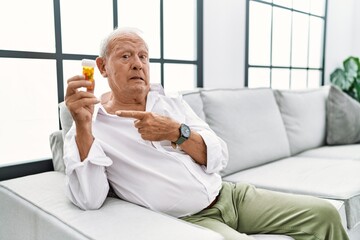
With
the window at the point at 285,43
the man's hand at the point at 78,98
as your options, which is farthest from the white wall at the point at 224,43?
the man's hand at the point at 78,98

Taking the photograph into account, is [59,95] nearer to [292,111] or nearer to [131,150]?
[131,150]

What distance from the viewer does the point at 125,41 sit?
1.45 m

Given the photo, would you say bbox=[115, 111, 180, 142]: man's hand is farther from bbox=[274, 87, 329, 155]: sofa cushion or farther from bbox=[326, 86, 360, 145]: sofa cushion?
bbox=[326, 86, 360, 145]: sofa cushion

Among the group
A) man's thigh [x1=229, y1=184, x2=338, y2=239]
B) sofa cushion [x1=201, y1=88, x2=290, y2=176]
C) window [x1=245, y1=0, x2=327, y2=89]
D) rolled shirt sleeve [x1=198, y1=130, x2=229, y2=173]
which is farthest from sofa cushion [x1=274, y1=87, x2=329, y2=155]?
rolled shirt sleeve [x1=198, y1=130, x2=229, y2=173]

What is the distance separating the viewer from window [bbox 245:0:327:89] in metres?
3.28

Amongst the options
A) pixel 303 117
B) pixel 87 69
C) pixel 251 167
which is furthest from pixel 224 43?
pixel 87 69

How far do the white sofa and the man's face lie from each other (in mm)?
322

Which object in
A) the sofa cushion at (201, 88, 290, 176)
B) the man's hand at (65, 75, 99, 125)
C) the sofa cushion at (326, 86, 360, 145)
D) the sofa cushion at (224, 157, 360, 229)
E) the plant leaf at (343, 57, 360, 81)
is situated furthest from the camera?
the plant leaf at (343, 57, 360, 81)

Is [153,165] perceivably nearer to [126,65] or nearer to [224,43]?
[126,65]

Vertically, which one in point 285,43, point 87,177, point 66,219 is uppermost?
point 285,43

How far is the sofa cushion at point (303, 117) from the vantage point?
8.92 ft

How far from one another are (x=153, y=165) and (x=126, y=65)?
41 centimetres

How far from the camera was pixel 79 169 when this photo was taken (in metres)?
1.20

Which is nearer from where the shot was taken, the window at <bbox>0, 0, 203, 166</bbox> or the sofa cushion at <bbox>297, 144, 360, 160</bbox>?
the window at <bbox>0, 0, 203, 166</bbox>
